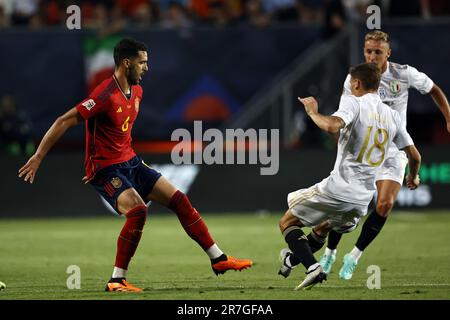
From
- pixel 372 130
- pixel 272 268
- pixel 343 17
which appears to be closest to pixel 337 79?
pixel 343 17

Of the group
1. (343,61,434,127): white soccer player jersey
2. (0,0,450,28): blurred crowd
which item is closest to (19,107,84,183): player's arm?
(343,61,434,127): white soccer player jersey

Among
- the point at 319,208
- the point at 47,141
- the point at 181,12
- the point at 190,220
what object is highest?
the point at 181,12

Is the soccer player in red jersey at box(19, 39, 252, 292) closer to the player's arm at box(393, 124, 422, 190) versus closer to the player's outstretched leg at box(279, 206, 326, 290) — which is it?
the player's outstretched leg at box(279, 206, 326, 290)

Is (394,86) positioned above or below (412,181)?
above

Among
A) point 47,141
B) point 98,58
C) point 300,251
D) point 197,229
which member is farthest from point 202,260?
point 98,58

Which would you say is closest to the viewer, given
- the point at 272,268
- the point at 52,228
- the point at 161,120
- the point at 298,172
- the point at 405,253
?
the point at 272,268

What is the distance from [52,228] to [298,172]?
434cm

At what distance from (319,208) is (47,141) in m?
2.40

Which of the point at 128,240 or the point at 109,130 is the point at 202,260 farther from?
the point at 109,130

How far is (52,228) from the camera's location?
16438 mm

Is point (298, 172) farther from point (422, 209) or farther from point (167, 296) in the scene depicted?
point (167, 296)

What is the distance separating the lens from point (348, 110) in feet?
28.5

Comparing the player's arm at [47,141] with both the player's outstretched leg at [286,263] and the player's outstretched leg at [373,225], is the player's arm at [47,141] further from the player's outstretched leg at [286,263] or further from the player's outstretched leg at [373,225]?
the player's outstretched leg at [373,225]

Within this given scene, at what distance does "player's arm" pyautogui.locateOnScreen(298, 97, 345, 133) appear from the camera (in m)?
8.36
